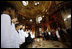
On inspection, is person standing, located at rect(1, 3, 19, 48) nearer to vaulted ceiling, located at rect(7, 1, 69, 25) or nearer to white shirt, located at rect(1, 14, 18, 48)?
white shirt, located at rect(1, 14, 18, 48)

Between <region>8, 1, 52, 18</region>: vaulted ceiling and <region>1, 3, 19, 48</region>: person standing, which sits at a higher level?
<region>8, 1, 52, 18</region>: vaulted ceiling

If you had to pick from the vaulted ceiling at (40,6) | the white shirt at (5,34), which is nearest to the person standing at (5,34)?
the white shirt at (5,34)

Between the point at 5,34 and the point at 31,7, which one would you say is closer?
the point at 5,34

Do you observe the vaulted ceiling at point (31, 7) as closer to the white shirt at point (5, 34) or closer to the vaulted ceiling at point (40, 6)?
the vaulted ceiling at point (40, 6)

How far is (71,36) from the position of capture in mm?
4465

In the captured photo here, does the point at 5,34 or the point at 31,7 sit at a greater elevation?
the point at 31,7

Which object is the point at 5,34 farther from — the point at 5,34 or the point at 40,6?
the point at 40,6

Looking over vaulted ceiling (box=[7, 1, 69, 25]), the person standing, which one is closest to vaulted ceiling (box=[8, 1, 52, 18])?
vaulted ceiling (box=[7, 1, 69, 25])

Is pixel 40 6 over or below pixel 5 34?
over

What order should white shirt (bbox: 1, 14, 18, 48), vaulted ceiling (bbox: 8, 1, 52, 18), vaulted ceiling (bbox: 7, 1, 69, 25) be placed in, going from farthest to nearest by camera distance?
vaulted ceiling (bbox: 8, 1, 52, 18), vaulted ceiling (bbox: 7, 1, 69, 25), white shirt (bbox: 1, 14, 18, 48)

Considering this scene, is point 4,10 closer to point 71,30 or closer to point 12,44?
point 12,44

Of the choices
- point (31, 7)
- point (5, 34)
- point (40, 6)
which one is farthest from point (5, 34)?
point (40, 6)

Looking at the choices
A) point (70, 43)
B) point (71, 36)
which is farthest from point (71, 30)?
point (70, 43)

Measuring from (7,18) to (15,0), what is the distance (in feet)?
4.52
